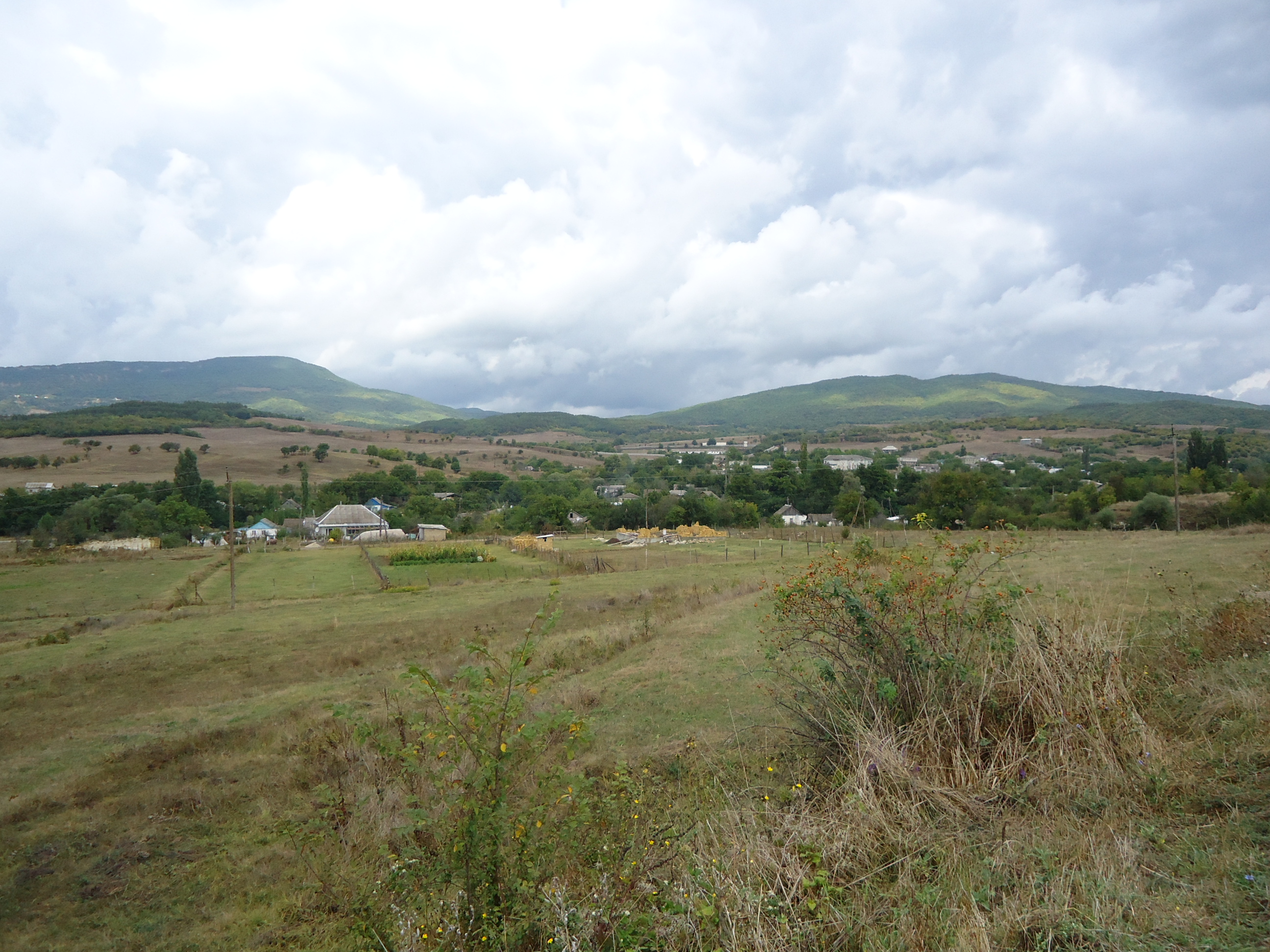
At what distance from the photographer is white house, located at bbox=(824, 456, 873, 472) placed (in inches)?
3895

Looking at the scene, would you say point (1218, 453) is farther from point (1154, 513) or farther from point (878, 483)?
point (1154, 513)

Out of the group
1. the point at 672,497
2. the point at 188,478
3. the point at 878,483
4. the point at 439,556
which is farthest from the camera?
the point at 188,478

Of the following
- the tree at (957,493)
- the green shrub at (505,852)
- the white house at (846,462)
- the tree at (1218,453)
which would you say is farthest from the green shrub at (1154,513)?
the green shrub at (505,852)

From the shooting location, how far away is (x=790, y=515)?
3509 inches

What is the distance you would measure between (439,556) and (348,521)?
42802 millimetres

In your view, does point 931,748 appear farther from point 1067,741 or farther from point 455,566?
point 455,566

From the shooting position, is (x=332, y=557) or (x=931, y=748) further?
(x=332, y=557)

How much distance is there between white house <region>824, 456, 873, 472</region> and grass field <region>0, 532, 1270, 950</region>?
69.4 metres

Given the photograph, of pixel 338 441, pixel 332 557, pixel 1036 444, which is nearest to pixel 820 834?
pixel 332 557

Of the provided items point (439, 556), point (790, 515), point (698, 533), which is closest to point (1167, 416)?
point (790, 515)

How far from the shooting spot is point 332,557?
5469 cm

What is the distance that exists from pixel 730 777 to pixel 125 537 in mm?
73510

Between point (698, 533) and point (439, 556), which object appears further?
point (698, 533)

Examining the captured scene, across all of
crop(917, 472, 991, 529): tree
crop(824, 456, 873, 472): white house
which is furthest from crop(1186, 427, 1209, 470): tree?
crop(824, 456, 873, 472): white house
